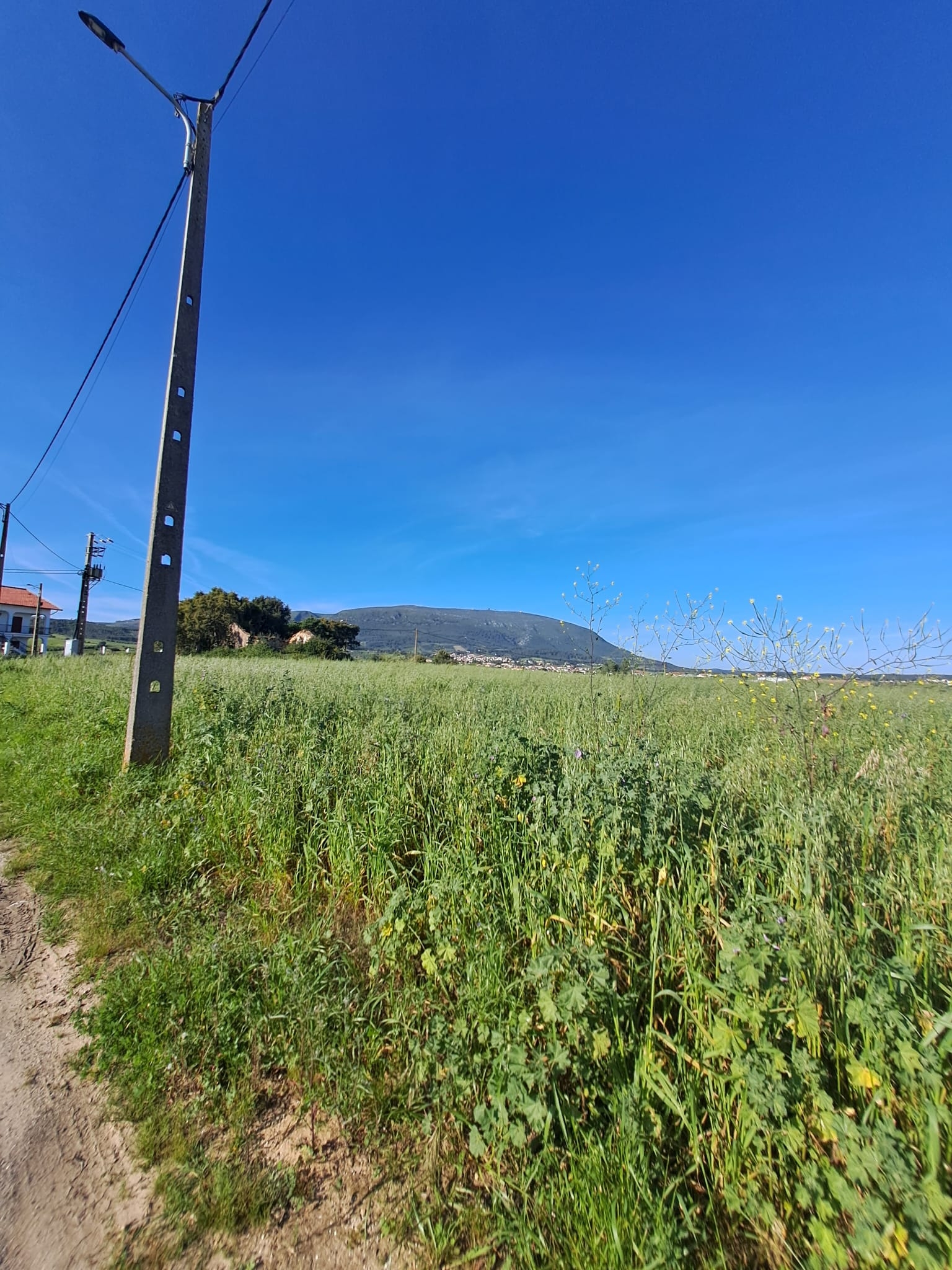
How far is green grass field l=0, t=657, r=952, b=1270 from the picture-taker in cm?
143

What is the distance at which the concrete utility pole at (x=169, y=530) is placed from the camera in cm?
490

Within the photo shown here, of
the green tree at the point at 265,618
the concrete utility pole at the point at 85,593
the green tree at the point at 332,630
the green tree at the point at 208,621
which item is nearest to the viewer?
the concrete utility pole at the point at 85,593

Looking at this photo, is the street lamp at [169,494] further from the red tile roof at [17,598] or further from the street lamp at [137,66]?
the red tile roof at [17,598]

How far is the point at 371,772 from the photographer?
412 centimetres

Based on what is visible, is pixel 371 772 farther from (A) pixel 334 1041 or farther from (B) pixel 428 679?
(B) pixel 428 679

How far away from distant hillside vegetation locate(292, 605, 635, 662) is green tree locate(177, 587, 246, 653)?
565 inches

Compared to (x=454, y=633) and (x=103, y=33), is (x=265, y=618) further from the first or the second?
(x=454, y=633)

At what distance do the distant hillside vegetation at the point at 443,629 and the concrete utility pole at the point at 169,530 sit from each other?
45843 mm

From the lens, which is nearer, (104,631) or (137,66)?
(137,66)

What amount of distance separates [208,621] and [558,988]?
51383mm

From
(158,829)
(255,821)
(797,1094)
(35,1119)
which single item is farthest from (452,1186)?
(158,829)

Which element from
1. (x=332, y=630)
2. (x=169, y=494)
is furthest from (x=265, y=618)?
(x=169, y=494)

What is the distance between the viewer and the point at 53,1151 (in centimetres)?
174

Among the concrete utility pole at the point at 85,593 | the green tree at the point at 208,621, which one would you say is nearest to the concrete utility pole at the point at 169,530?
the concrete utility pole at the point at 85,593
